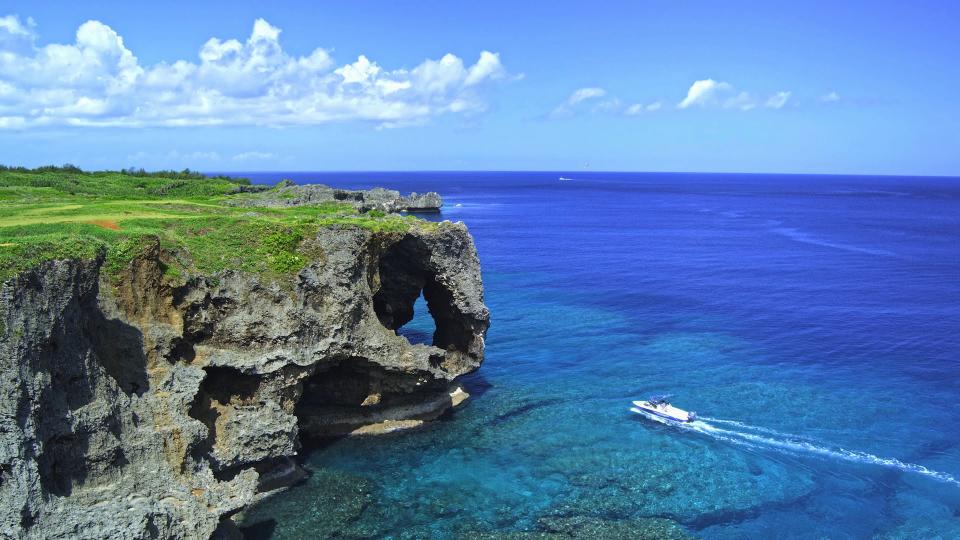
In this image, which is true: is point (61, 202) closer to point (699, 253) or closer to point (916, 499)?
point (916, 499)

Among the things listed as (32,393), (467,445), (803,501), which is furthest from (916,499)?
(32,393)

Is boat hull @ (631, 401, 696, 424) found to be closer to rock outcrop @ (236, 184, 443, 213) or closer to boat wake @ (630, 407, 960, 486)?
boat wake @ (630, 407, 960, 486)

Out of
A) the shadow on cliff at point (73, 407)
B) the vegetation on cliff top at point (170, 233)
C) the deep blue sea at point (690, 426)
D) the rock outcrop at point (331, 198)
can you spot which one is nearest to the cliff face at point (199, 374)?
the shadow on cliff at point (73, 407)

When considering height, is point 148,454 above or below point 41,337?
below

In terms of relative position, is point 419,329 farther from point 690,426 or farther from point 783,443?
point 783,443

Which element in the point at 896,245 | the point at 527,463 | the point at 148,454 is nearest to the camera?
the point at 148,454

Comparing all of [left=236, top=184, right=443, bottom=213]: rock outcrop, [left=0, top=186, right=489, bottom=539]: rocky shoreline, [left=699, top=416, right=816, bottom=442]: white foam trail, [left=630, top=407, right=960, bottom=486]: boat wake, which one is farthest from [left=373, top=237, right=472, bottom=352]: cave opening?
[left=699, top=416, right=816, bottom=442]: white foam trail

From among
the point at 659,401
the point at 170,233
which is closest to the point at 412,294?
the point at 170,233
